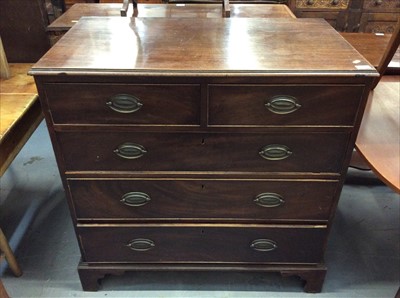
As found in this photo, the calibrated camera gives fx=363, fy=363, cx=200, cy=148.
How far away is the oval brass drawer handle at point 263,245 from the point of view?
4.24ft

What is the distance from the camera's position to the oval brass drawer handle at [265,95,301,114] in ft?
3.19

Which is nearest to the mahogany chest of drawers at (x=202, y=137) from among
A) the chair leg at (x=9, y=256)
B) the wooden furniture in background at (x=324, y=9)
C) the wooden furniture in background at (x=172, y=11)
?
the chair leg at (x=9, y=256)

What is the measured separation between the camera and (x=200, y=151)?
108cm

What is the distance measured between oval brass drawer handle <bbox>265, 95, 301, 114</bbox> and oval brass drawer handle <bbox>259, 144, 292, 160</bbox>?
120 millimetres

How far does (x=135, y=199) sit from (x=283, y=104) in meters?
0.57

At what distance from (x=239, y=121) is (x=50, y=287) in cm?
103

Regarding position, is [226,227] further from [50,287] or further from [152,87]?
[50,287]

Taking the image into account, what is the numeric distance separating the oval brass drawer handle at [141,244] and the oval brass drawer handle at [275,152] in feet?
1.76

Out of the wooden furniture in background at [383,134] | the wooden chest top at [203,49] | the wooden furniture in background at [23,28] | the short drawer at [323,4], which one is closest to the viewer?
the wooden chest top at [203,49]

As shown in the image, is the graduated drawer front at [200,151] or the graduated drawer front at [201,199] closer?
the graduated drawer front at [200,151]

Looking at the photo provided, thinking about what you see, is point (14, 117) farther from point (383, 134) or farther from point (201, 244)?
point (383, 134)

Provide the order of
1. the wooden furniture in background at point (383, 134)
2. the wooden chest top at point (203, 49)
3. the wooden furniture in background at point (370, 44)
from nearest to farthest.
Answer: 1. the wooden chest top at point (203, 49)
2. the wooden furniture in background at point (383, 134)
3. the wooden furniture in background at point (370, 44)

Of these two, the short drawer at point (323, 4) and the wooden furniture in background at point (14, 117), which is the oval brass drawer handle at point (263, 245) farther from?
the short drawer at point (323, 4)

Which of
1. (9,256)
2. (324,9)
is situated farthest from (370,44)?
(9,256)
